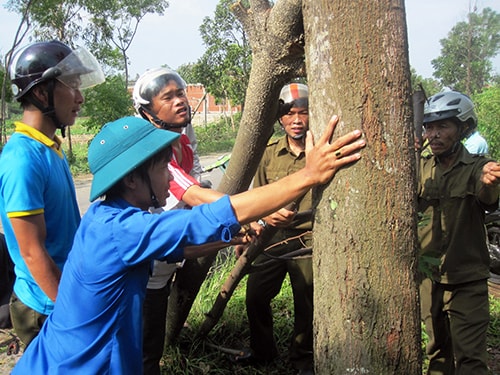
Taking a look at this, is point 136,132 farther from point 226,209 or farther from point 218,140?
point 218,140

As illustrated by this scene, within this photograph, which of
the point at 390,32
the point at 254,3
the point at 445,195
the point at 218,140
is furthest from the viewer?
the point at 218,140

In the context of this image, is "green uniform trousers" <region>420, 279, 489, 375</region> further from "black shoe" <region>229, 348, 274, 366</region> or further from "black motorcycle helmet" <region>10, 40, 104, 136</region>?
"black motorcycle helmet" <region>10, 40, 104, 136</region>

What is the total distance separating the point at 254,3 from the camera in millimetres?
2039

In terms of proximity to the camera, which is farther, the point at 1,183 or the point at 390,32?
the point at 1,183

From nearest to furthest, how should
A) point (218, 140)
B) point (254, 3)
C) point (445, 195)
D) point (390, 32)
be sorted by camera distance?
1. point (390, 32)
2. point (254, 3)
3. point (445, 195)
4. point (218, 140)

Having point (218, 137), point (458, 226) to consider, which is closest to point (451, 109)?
point (458, 226)

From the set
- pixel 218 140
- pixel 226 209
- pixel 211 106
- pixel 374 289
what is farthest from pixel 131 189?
pixel 211 106

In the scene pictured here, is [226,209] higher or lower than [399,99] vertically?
lower

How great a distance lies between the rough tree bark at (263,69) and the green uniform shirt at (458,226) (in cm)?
129

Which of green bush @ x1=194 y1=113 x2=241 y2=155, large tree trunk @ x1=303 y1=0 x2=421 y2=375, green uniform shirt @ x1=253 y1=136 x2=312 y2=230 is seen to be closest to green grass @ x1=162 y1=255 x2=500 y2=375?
green uniform shirt @ x1=253 y1=136 x2=312 y2=230

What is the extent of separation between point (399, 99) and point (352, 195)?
1.17ft

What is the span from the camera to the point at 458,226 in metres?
2.99

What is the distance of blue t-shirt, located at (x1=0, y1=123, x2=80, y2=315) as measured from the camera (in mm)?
2037

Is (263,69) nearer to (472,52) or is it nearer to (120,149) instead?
(120,149)
